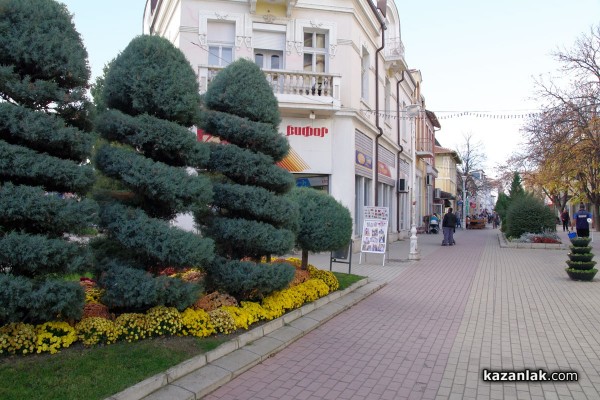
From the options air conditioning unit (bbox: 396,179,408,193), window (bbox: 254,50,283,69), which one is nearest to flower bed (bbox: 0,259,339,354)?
window (bbox: 254,50,283,69)

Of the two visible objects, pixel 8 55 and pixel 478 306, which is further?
pixel 478 306

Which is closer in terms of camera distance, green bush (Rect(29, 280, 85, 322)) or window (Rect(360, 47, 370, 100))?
green bush (Rect(29, 280, 85, 322))

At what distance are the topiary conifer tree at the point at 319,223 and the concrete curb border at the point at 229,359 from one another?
109 cm

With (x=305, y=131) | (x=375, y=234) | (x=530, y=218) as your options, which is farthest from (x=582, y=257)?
(x=530, y=218)

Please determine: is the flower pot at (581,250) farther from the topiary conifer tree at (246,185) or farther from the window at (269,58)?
the window at (269,58)

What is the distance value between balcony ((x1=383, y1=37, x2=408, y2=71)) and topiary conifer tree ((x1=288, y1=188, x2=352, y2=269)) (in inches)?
637

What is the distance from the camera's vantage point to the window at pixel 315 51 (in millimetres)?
17906

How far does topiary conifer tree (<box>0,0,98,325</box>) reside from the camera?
15.9 feet

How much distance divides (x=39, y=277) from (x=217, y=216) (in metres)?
2.73

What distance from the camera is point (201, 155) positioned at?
652cm

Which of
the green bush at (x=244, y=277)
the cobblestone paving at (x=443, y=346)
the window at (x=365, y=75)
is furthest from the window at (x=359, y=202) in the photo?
the green bush at (x=244, y=277)

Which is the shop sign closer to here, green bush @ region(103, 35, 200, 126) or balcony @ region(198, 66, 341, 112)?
balcony @ region(198, 66, 341, 112)

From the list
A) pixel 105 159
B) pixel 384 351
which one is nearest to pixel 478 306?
pixel 384 351

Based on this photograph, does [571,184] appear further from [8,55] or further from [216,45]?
[8,55]
